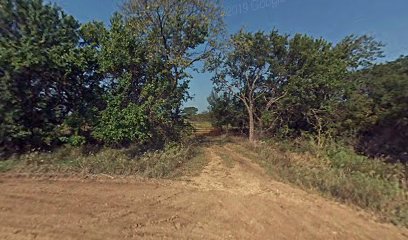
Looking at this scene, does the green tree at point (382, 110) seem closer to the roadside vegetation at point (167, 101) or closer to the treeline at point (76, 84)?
the roadside vegetation at point (167, 101)

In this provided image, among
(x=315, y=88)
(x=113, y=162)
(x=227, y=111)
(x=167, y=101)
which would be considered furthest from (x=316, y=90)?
(x=113, y=162)

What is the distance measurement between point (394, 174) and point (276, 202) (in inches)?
161

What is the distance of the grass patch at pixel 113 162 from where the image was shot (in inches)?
297

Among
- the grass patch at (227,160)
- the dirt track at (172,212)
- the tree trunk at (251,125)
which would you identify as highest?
the tree trunk at (251,125)

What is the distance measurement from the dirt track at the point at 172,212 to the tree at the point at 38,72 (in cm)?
338

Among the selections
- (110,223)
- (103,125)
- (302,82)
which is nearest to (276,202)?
(110,223)

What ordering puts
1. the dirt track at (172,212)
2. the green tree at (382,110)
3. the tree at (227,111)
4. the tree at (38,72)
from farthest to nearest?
the tree at (227,111)
the green tree at (382,110)
the tree at (38,72)
the dirt track at (172,212)

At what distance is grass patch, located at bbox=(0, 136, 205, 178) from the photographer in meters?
7.55

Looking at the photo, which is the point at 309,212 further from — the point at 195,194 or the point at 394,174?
the point at 394,174

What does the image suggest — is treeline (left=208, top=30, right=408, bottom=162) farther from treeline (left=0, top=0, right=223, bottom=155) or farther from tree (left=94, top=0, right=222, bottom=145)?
treeline (left=0, top=0, right=223, bottom=155)

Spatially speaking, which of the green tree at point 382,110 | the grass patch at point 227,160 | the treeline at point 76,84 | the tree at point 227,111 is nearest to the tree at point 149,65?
the treeline at point 76,84

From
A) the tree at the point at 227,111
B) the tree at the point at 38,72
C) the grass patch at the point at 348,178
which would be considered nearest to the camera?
the grass patch at the point at 348,178

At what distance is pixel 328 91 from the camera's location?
1433cm

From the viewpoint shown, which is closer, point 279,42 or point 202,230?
point 202,230
